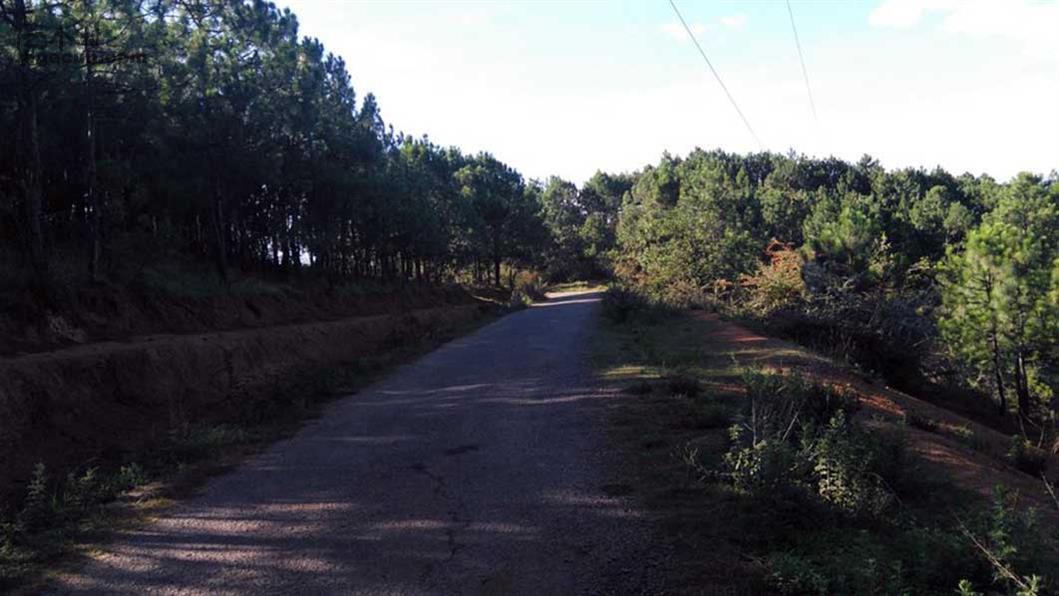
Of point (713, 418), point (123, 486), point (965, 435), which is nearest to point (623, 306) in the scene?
point (965, 435)

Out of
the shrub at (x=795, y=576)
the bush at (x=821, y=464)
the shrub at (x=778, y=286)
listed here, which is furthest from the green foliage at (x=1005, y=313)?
the shrub at (x=795, y=576)

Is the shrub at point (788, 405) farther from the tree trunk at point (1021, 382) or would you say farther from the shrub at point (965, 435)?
the tree trunk at point (1021, 382)

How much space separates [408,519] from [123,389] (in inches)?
321

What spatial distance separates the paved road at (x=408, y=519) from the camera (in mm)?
4414

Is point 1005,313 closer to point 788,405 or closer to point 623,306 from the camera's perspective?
point 623,306

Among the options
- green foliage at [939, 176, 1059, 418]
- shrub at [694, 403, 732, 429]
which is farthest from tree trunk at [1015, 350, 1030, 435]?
shrub at [694, 403, 732, 429]

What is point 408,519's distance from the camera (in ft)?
17.9

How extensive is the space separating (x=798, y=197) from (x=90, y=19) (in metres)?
63.4

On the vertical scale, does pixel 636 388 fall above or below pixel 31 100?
below

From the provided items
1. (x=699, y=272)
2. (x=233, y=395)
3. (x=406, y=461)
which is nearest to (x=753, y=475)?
(x=406, y=461)

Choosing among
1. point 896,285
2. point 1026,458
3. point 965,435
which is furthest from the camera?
point 896,285

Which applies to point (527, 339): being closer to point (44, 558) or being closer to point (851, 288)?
point (851, 288)

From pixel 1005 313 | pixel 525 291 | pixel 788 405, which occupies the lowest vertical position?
pixel 1005 313

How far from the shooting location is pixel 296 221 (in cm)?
2731
